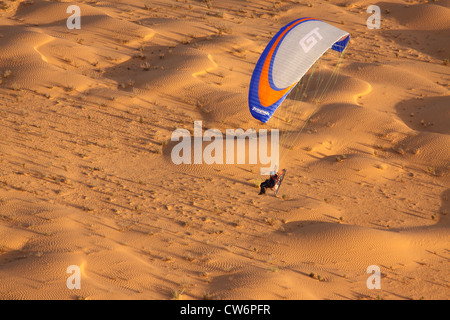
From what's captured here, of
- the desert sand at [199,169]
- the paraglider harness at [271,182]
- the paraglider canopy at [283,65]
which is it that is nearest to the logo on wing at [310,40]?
the paraglider canopy at [283,65]

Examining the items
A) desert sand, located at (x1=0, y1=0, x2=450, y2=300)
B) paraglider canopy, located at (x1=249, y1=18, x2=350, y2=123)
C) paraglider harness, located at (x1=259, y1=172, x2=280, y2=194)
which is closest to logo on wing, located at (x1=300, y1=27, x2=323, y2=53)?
paraglider canopy, located at (x1=249, y1=18, x2=350, y2=123)

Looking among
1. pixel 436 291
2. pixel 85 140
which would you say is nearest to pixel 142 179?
pixel 85 140

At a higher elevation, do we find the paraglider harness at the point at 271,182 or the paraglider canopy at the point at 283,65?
the paraglider canopy at the point at 283,65

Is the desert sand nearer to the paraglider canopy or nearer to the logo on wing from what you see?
the paraglider canopy

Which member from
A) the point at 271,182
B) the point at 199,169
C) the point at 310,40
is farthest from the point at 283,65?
the point at 199,169

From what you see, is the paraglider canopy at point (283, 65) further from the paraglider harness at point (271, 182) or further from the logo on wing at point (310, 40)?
the paraglider harness at point (271, 182)

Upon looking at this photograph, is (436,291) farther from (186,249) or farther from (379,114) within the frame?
(379,114)
